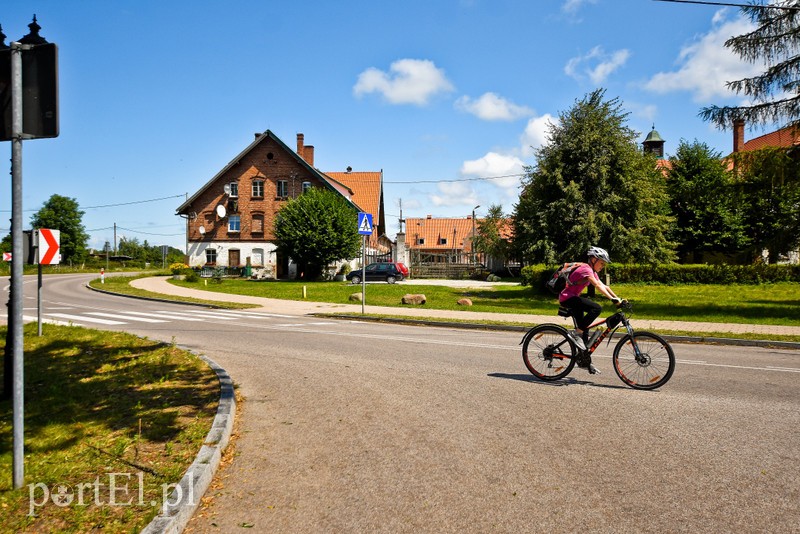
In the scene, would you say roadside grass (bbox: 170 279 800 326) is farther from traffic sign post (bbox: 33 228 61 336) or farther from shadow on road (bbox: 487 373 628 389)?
traffic sign post (bbox: 33 228 61 336)

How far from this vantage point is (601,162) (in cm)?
2547

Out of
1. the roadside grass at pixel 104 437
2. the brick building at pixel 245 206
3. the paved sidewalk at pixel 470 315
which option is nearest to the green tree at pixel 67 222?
the brick building at pixel 245 206

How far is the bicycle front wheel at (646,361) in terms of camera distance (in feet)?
22.6

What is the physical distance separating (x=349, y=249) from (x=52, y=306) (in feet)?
61.3

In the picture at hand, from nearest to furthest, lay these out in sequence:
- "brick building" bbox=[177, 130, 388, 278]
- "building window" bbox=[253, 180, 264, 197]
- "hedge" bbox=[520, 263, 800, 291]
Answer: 1. "hedge" bbox=[520, 263, 800, 291]
2. "brick building" bbox=[177, 130, 388, 278]
3. "building window" bbox=[253, 180, 264, 197]

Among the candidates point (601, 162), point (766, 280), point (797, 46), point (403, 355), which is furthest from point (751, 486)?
point (766, 280)

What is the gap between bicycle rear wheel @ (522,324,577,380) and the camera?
7.40 metres

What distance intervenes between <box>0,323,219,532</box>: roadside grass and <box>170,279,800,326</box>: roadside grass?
12417 mm

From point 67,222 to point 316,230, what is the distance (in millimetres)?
71407

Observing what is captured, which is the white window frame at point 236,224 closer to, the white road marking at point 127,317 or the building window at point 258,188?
the building window at point 258,188

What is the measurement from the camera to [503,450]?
4.64 meters

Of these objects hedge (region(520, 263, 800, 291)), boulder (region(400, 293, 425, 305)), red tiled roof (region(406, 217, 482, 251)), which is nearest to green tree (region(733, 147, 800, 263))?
boulder (region(400, 293, 425, 305))

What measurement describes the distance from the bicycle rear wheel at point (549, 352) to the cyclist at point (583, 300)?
0.14 m

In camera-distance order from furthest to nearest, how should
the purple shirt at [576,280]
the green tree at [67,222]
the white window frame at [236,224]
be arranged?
1. the green tree at [67,222]
2. the white window frame at [236,224]
3. the purple shirt at [576,280]
